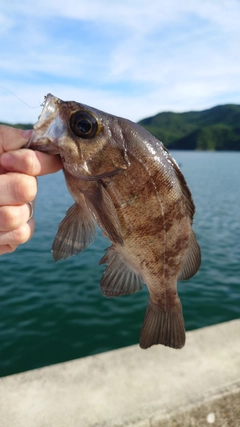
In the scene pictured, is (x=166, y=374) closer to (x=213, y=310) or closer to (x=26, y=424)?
(x=26, y=424)

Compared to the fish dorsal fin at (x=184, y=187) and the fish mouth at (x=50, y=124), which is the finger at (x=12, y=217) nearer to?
the fish mouth at (x=50, y=124)

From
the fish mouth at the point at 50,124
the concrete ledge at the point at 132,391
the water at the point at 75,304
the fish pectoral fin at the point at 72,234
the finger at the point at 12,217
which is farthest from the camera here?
the water at the point at 75,304

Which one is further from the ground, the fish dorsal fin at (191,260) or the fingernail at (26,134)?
the fingernail at (26,134)

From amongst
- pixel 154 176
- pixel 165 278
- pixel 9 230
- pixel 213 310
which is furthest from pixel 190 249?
pixel 213 310

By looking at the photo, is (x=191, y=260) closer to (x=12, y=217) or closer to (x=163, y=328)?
(x=163, y=328)

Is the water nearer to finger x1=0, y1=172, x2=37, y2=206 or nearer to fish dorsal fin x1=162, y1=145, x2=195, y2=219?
finger x1=0, y1=172, x2=37, y2=206

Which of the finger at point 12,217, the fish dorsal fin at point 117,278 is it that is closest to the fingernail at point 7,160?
the finger at point 12,217
